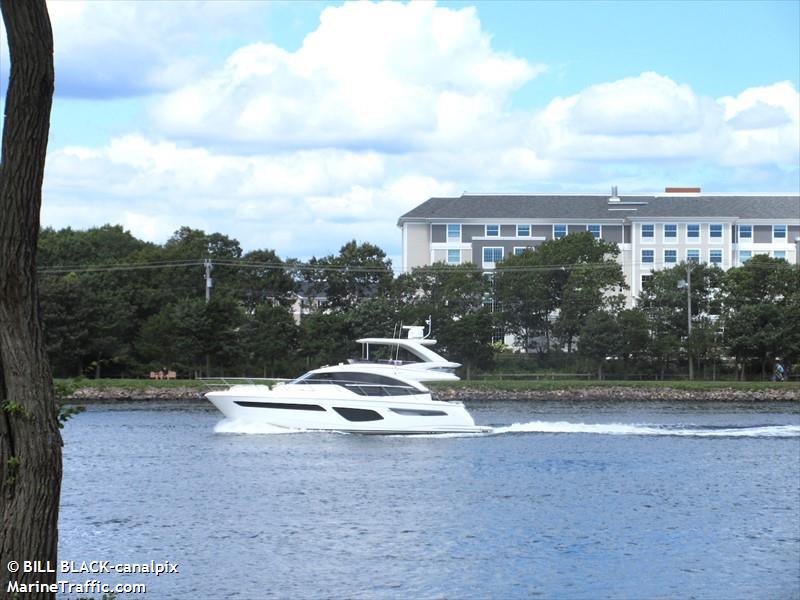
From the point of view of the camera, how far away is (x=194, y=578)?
75.6 ft

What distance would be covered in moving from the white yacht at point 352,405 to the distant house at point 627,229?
260 ft

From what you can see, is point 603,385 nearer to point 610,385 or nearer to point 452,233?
point 610,385

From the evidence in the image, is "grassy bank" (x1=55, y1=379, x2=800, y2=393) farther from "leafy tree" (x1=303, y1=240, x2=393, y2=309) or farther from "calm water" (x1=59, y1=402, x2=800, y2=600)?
"calm water" (x1=59, y1=402, x2=800, y2=600)

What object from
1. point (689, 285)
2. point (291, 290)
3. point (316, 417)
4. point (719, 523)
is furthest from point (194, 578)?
point (291, 290)

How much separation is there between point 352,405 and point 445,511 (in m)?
17.5

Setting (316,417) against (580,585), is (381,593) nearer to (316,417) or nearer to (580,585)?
(580,585)

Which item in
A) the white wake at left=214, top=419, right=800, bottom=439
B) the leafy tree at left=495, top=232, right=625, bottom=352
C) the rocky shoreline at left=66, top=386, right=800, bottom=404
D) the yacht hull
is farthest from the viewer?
the leafy tree at left=495, top=232, right=625, bottom=352

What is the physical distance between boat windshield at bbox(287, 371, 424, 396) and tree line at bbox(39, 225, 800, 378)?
3208 cm

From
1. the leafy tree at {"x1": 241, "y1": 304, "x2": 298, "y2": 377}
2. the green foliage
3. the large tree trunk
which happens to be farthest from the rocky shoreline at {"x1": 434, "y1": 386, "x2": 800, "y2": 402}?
the green foliage

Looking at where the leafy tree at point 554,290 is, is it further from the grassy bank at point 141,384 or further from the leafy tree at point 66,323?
the leafy tree at point 66,323

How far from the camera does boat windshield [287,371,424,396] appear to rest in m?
49.0

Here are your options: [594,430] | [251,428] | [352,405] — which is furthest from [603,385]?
[251,428]

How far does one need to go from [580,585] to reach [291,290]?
78593 mm

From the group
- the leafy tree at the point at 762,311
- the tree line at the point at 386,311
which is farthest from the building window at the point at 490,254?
the leafy tree at the point at 762,311
